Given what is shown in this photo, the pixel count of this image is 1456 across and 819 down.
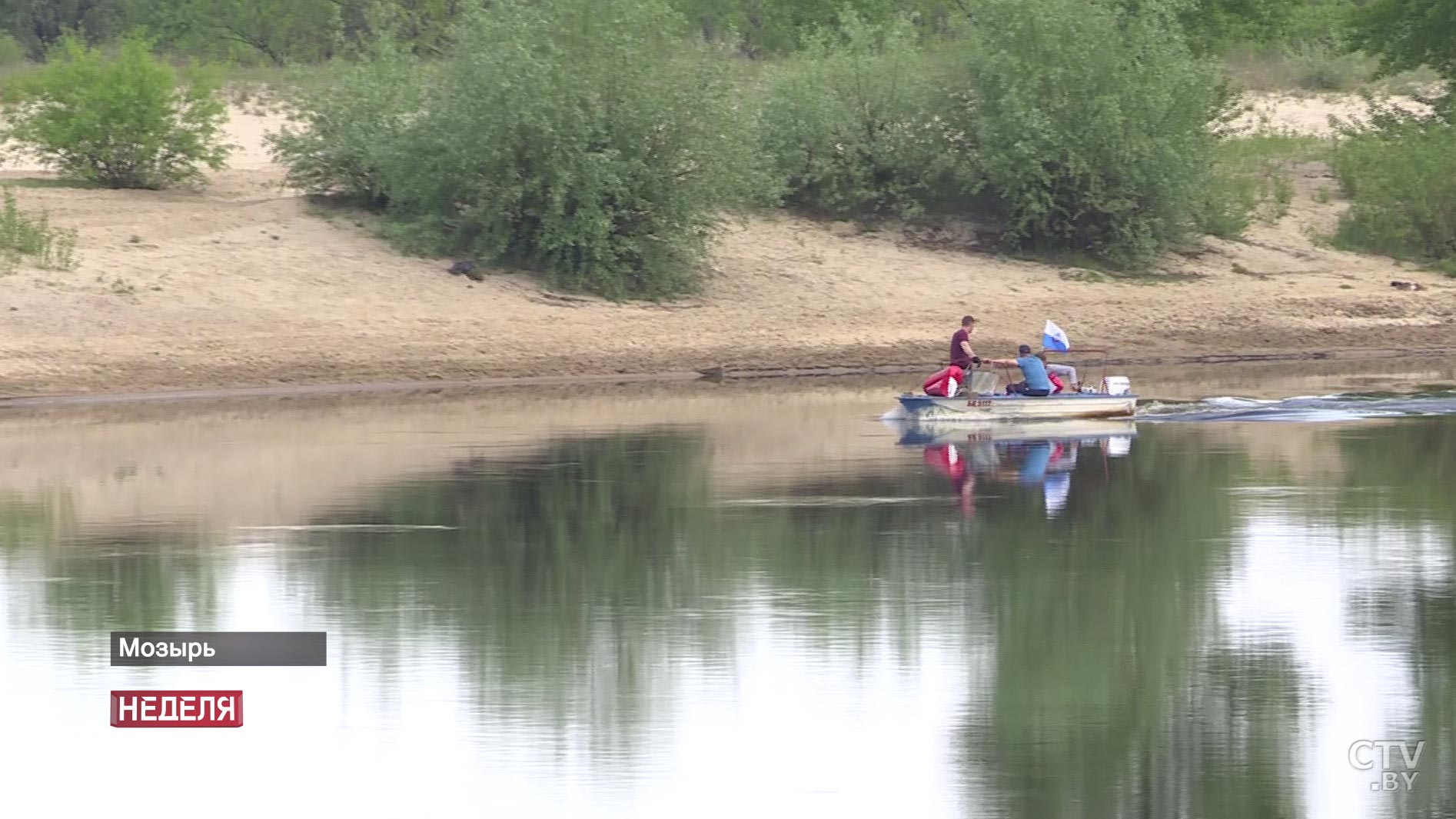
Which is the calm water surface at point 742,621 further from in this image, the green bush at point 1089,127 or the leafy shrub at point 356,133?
the green bush at point 1089,127

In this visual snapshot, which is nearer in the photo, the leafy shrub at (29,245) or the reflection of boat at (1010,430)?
the reflection of boat at (1010,430)

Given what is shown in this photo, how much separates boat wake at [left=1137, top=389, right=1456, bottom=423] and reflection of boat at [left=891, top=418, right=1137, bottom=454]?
2.94 ft

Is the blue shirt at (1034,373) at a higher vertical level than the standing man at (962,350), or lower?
lower

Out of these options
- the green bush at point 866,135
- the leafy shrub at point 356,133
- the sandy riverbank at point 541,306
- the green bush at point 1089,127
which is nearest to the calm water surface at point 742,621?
the sandy riverbank at point 541,306

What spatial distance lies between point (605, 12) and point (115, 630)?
25.3 meters

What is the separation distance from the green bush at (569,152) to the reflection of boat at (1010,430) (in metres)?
10.5

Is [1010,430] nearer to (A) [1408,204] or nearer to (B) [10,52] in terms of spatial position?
(A) [1408,204]

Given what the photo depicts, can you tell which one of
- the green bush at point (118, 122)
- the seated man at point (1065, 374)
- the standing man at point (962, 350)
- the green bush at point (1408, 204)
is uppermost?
the green bush at point (118, 122)

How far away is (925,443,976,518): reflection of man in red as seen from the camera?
23.0 metres

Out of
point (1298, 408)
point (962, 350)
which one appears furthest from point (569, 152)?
point (1298, 408)

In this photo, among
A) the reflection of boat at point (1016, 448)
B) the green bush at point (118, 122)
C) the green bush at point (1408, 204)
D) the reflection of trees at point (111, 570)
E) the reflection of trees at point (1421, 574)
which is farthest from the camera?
the green bush at point (1408, 204)

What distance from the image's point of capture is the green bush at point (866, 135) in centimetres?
4462

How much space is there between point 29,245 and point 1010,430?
14.3m
